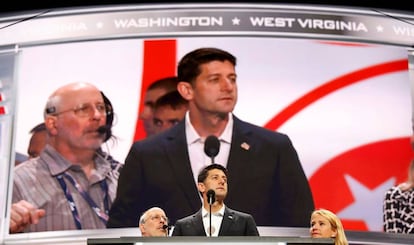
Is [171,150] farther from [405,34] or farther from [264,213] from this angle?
[405,34]

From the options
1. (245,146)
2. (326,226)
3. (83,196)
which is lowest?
(326,226)

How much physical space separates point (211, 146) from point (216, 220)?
1669 millimetres

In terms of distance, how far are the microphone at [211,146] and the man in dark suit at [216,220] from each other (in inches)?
60.0

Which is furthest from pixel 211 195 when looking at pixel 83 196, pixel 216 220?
pixel 83 196

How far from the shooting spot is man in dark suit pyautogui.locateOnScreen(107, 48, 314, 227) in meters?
5.82

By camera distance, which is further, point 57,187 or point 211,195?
point 57,187

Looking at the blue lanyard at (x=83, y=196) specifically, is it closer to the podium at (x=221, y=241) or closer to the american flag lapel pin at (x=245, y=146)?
the american flag lapel pin at (x=245, y=146)

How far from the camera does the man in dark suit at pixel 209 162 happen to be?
582 centimetres

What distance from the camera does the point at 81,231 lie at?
5750 millimetres

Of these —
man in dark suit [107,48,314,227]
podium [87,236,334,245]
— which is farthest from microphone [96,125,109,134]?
podium [87,236,334,245]

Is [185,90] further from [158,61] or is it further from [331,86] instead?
[331,86]

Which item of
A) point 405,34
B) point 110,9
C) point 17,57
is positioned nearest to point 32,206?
point 17,57

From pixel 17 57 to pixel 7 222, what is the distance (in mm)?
1501

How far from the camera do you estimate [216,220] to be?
4.36 metres
